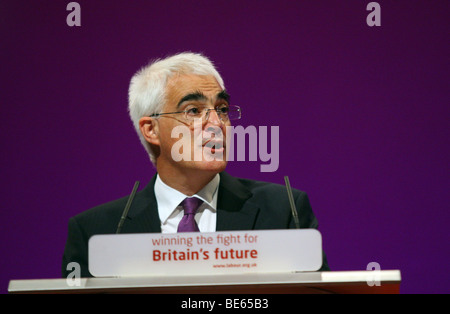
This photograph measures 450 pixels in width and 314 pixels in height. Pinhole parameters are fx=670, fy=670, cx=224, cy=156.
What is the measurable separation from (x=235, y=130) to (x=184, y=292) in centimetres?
105

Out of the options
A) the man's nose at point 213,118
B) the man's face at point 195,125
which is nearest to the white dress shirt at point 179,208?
the man's face at point 195,125

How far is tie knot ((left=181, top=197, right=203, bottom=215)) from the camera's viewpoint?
2.34 metres

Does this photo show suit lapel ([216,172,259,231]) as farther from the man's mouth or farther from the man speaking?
the man's mouth

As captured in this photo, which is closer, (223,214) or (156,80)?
(223,214)

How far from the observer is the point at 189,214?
233 cm

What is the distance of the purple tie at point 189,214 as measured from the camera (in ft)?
7.53

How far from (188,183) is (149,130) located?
0.89ft

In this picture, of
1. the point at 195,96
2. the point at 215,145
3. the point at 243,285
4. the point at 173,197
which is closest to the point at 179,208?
the point at 173,197

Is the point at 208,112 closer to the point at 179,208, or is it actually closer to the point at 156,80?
the point at 156,80

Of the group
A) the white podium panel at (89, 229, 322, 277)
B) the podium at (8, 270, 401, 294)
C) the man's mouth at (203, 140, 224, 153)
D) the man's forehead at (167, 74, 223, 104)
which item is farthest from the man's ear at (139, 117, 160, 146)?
the podium at (8, 270, 401, 294)

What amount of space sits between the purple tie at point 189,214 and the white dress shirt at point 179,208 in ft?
0.08

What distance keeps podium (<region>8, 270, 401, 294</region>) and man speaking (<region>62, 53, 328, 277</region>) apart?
0.55 m
